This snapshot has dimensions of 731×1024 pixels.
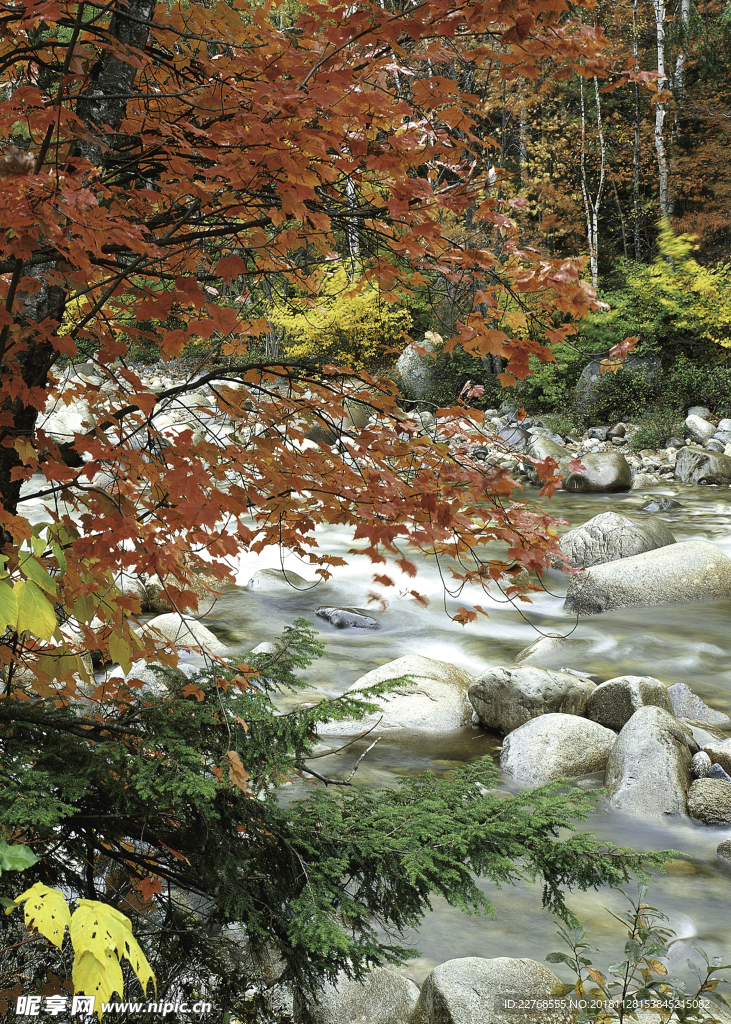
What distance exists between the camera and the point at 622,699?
4902 millimetres

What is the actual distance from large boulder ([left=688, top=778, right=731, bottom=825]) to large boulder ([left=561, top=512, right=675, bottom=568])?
4322mm

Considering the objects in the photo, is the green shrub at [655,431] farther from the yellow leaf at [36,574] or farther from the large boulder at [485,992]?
the yellow leaf at [36,574]

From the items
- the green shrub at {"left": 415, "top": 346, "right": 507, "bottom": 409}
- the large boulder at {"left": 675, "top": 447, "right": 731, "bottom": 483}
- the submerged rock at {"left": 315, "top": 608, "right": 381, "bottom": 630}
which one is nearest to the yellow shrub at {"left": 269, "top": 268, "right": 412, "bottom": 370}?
the green shrub at {"left": 415, "top": 346, "right": 507, "bottom": 409}

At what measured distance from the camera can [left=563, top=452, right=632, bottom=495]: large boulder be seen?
1287 centimetres

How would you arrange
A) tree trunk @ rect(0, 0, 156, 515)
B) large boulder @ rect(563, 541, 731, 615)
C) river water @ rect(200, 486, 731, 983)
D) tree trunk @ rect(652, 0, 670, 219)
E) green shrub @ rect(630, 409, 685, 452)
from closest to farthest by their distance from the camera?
1. tree trunk @ rect(0, 0, 156, 515)
2. river water @ rect(200, 486, 731, 983)
3. large boulder @ rect(563, 541, 731, 615)
4. green shrub @ rect(630, 409, 685, 452)
5. tree trunk @ rect(652, 0, 670, 219)

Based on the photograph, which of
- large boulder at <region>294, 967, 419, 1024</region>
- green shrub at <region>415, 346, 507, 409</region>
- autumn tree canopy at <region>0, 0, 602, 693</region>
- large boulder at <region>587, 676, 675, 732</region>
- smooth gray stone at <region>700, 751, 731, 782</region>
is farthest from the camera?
green shrub at <region>415, 346, 507, 409</region>

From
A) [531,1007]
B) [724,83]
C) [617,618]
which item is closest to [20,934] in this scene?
[531,1007]

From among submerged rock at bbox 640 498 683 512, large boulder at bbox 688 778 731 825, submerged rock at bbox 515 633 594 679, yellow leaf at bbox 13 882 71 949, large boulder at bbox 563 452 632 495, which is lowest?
large boulder at bbox 688 778 731 825

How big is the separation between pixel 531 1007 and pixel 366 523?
168 cm

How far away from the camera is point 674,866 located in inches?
149

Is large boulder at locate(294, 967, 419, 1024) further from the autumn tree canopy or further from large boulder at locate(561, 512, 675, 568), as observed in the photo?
large boulder at locate(561, 512, 675, 568)

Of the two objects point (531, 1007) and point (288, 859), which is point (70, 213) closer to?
point (288, 859)

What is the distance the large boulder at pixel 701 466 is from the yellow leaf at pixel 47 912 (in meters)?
13.6

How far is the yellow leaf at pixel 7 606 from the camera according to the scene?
58.3 inches
